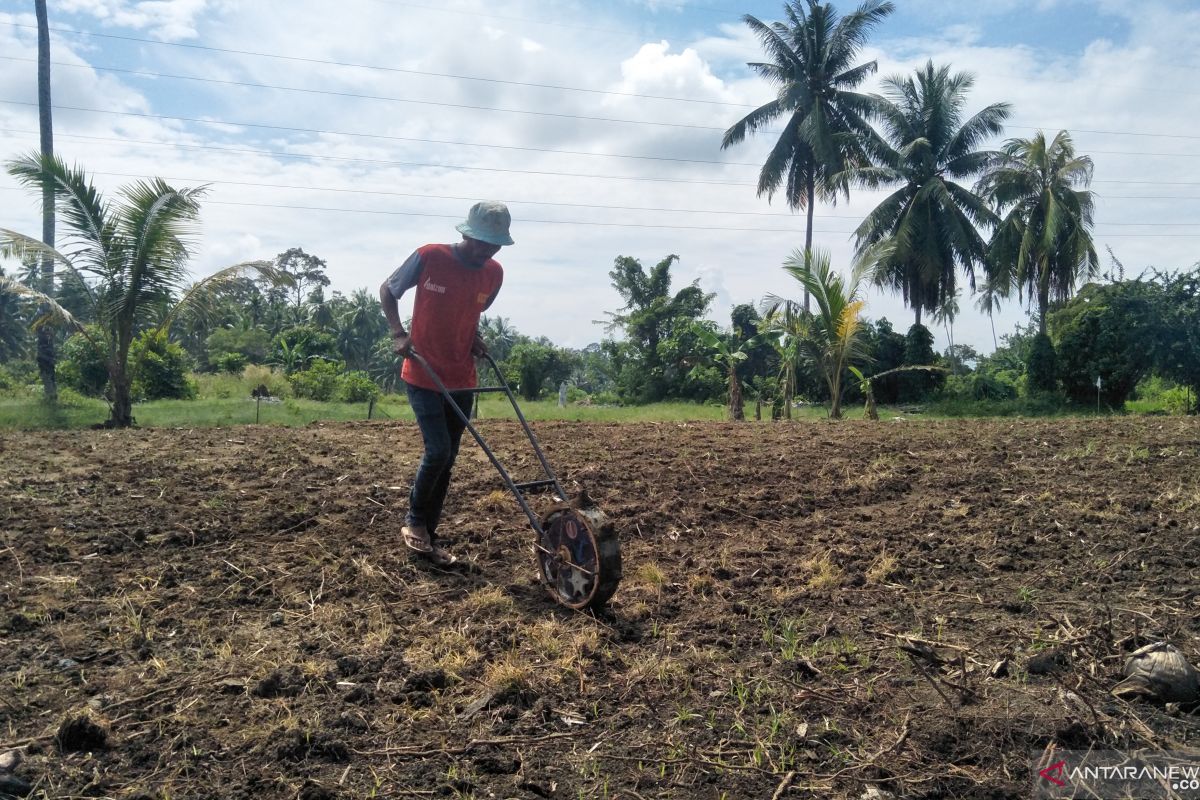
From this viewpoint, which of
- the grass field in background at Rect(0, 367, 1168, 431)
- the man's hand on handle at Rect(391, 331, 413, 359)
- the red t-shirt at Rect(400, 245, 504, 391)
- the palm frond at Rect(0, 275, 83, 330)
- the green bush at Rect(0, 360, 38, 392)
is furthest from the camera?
the green bush at Rect(0, 360, 38, 392)

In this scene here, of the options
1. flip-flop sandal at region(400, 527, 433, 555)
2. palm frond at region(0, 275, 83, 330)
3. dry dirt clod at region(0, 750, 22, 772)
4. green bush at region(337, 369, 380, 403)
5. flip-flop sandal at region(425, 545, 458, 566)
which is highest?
palm frond at region(0, 275, 83, 330)

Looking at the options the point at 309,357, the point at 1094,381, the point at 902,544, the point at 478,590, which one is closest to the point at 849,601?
the point at 902,544

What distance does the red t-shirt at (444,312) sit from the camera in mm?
4434

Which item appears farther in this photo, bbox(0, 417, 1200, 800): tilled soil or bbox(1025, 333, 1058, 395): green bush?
bbox(1025, 333, 1058, 395): green bush

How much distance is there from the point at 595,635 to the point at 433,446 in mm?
1456

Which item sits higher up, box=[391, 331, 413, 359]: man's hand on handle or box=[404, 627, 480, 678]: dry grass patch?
box=[391, 331, 413, 359]: man's hand on handle

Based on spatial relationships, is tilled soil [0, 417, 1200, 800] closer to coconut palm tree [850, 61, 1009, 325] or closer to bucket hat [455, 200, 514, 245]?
bucket hat [455, 200, 514, 245]

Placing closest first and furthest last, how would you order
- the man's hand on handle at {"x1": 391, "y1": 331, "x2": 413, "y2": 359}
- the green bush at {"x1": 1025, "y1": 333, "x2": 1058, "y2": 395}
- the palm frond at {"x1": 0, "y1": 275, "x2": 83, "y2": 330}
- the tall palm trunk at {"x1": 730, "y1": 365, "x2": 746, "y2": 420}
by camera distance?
the man's hand on handle at {"x1": 391, "y1": 331, "x2": 413, "y2": 359}, the palm frond at {"x1": 0, "y1": 275, "x2": 83, "y2": 330}, the tall palm trunk at {"x1": 730, "y1": 365, "x2": 746, "y2": 420}, the green bush at {"x1": 1025, "y1": 333, "x2": 1058, "y2": 395}

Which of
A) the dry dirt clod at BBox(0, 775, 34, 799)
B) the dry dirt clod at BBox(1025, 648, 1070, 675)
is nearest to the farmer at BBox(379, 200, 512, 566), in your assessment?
the dry dirt clod at BBox(0, 775, 34, 799)

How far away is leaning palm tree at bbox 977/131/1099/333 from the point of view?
28125 mm

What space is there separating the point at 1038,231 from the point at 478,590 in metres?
29.3

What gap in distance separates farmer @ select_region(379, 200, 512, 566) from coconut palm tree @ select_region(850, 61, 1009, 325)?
27.0 metres

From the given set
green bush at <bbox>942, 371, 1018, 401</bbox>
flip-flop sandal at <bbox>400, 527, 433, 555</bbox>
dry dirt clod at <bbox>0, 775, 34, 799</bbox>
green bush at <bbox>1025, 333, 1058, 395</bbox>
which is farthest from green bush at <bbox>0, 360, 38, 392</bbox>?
green bush at <bbox>1025, 333, 1058, 395</bbox>

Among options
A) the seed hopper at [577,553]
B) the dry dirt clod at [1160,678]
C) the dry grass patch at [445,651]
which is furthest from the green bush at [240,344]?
the dry dirt clod at [1160,678]
